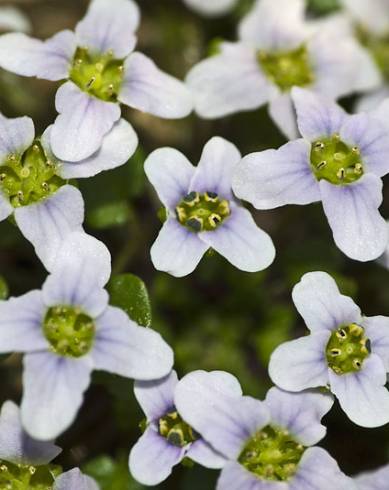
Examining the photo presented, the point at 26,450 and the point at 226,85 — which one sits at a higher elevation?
the point at 226,85

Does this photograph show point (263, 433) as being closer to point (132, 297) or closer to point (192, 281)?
point (132, 297)

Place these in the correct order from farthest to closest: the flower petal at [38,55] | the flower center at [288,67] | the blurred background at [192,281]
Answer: the flower center at [288,67]
the blurred background at [192,281]
the flower petal at [38,55]

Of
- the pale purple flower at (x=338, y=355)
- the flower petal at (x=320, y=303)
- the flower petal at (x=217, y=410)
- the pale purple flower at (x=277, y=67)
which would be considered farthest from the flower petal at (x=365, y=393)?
the pale purple flower at (x=277, y=67)

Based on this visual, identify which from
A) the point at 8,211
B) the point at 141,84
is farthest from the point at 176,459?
the point at 141,84

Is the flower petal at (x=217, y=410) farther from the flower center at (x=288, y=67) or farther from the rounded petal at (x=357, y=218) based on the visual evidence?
the flower center at (x=288, y=67)

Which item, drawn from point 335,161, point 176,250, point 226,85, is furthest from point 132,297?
point 226,85

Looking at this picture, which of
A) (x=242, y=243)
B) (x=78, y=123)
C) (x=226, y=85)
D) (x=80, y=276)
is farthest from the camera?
(x=226, y=85)

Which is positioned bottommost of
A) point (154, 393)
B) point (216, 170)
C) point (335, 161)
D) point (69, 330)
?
point (154, 393)
